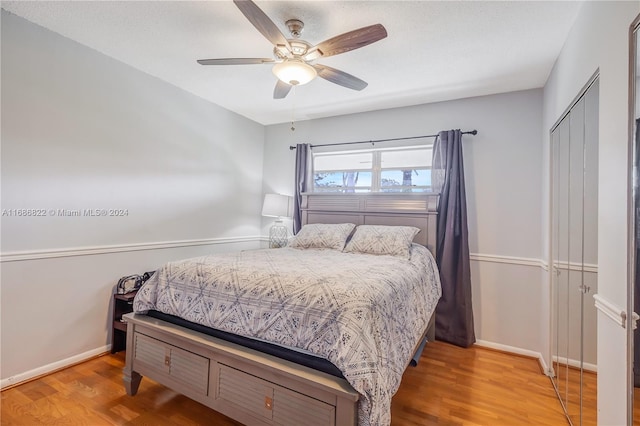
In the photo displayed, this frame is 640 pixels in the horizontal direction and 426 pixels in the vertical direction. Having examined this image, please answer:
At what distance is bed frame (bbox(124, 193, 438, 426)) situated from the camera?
1.39m

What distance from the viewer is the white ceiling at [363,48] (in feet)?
6.36

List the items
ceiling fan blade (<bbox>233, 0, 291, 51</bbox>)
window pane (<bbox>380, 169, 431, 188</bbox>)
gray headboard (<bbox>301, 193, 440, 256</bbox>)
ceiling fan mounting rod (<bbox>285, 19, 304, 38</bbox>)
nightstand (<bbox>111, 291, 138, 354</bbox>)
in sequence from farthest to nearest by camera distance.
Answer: window pane (<bbox>380, 169, 431, 188</bbox>)
gray headboard (<bbox>301, 193, 440, 256</bbox>)
nightstand (<bbox>111, 291, 138, 354</bbox>)
ceiling fan mounting rod (<bbox>285, 19, 304, 38</bbox>)
ceiling fan blade (<bbox>233, 0, 291, 51</bbox>)

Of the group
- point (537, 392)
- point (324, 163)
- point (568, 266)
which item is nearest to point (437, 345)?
point (537, 392)

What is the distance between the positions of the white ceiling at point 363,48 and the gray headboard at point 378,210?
1.13m

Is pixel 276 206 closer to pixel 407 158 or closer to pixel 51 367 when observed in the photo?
pixel 407 158

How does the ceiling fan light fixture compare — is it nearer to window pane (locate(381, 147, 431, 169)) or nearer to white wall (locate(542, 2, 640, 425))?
white wall (locate(542, 2, 640, 425))

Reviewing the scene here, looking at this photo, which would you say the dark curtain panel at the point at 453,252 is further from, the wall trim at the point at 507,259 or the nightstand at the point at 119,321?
the nightstand at the point at 119,321

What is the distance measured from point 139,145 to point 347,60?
2.10 meters

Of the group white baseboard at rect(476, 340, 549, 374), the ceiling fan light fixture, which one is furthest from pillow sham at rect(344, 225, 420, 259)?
the ceiling fan light fixture

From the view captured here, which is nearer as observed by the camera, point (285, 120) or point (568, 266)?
point (568, 266)

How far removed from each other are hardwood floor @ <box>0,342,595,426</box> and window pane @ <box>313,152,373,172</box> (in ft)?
7.72

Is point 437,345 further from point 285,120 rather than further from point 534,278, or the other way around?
point 285,120

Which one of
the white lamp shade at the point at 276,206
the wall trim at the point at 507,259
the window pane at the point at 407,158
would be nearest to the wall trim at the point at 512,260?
the wall trim at the point at 507,259

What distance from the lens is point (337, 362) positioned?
1.35 m
